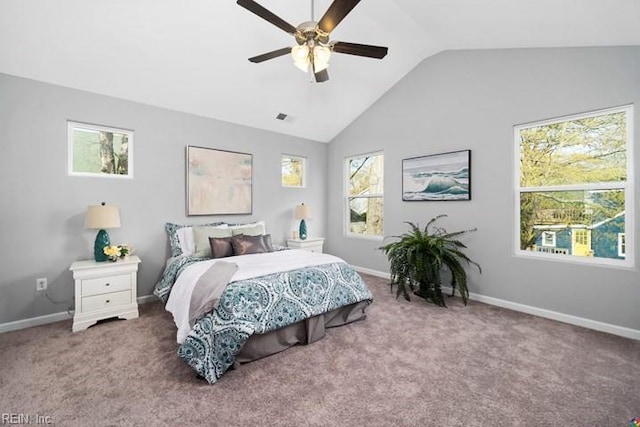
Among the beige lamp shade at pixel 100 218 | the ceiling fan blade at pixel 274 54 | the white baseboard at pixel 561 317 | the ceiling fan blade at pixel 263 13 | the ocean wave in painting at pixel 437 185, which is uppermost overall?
the ceiling fan blade at pixel 263 13

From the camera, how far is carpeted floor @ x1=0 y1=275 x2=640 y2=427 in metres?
1.66

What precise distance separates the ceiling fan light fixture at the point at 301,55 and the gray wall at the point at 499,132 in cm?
237

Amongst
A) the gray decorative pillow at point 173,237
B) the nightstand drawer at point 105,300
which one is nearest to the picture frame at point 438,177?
the gray decorative pillow at point 173,237

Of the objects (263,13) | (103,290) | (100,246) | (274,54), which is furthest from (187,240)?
(263,13)

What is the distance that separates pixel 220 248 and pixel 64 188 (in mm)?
1740

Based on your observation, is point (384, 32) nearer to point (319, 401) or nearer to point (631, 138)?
point (631, 138)

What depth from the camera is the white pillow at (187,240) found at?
3535 mm

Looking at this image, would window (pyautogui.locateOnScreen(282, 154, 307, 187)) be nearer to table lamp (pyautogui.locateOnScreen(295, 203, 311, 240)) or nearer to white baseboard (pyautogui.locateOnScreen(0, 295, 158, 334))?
table lamp (pyautogui.locateOnScreen(295, 203, 311, 240))

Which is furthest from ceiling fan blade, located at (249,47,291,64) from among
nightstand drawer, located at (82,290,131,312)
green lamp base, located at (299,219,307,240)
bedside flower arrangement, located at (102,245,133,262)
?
green lamp base, located at (299,219,307,240)

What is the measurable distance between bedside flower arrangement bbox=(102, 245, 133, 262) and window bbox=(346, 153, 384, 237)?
347 centimetres

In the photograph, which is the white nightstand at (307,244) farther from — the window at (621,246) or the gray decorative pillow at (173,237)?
the window at (621,246)

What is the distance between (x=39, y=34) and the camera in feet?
8.45

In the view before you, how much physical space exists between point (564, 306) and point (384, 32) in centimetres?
360

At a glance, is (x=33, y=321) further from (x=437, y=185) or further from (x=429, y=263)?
(x=437, y=185)
